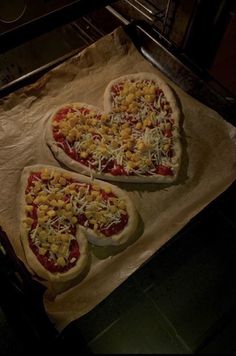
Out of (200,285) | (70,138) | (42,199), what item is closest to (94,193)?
(42,199)

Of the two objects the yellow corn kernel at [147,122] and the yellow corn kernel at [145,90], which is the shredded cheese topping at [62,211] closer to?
the yellow corn kernel at [147,122]

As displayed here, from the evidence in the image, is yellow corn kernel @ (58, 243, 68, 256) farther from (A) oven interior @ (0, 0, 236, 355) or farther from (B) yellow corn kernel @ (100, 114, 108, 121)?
(B) yellow corn kernel @ (100, 114, 108, 121)

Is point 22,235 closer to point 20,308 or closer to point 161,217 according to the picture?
point 20,308

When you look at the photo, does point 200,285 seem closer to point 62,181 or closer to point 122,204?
point 122,204

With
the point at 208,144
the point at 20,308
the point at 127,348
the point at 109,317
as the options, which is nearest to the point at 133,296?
the point at 109,317

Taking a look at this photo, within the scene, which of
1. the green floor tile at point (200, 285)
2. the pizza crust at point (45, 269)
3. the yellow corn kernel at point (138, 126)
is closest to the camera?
the pizza crust at point (45, 269)

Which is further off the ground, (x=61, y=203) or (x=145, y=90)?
(x=145, y=90)

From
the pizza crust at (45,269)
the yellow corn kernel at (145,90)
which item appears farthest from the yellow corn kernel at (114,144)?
the pizza crust at (45,269)
